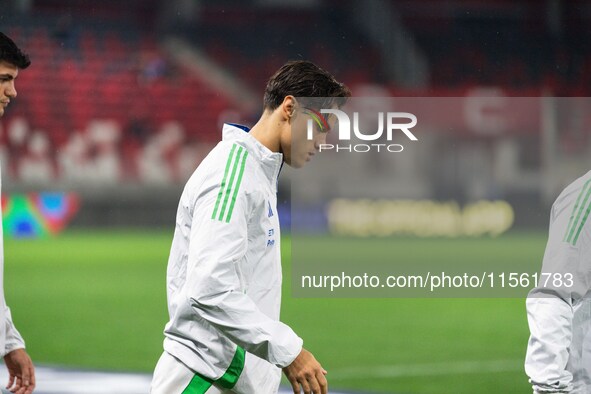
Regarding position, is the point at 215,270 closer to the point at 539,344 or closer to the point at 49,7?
the point at 539,344

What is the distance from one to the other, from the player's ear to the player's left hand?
1.05 m

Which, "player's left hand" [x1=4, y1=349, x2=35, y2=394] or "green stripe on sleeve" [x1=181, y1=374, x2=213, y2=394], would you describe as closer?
"green stripe on sleeve" [x1=181, y1=374, x2=213, y2=394]

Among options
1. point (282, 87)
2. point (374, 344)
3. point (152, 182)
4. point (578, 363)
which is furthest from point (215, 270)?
point (152, 182)

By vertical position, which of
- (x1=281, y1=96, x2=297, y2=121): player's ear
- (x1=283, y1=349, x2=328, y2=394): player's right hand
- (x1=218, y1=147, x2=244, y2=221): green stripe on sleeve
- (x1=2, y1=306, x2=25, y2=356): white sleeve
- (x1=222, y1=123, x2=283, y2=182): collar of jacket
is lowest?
(x1=2, y1=306, x2=25, y2=356): white sleeve

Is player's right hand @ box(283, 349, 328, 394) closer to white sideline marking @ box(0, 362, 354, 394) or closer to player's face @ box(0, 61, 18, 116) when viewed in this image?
player's face @ box(0, 61, 18, 116)

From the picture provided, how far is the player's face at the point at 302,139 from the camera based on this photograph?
238 cm

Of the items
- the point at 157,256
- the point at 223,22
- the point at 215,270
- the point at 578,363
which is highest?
the point at 223,22

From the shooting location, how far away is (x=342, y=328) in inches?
340

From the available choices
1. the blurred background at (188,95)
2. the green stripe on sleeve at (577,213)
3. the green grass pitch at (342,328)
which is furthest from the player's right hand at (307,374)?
the blurred background at (188,95)

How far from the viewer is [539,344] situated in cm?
251

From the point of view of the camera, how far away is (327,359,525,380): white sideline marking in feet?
20.9

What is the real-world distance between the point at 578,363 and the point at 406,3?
21.0 m

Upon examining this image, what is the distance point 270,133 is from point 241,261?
1.00 ft

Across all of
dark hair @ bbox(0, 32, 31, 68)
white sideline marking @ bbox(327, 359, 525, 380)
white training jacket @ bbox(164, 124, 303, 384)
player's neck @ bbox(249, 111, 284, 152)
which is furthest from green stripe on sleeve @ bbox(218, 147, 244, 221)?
white sideline marking @ bbox(327, 359, 525, 380)
